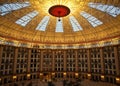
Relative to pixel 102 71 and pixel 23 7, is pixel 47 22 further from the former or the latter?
pixel 102 71

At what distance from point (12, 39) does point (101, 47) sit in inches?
1362

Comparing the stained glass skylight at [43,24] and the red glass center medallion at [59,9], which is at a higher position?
the red glass center medallion at [59,9]

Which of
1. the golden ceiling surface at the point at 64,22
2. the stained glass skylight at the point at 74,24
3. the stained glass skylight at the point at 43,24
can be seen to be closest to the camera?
the golden ceiling surface at the point at 64,22

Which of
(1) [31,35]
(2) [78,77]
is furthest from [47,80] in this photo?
(1) [31,35]

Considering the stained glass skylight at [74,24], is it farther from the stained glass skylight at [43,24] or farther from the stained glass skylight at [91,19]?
the stained glass skylight at [43,24]

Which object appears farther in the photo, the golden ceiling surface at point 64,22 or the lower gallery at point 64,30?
the lower gallery at point 64,30

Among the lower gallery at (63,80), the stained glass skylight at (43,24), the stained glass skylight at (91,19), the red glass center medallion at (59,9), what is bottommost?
the lower gallery at (63,80)

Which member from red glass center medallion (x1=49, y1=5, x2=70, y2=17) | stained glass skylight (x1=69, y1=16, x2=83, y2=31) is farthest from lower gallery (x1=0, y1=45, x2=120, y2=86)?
red glass center medallion (x1=49, y1=5, x2=70, y2=17)

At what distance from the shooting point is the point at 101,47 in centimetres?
4556

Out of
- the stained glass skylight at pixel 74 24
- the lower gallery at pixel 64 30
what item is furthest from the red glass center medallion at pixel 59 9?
the stained glass skylight at pixel 74 24

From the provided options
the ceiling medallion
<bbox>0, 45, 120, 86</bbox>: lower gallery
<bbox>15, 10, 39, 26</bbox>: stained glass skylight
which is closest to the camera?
the ceiling medallion

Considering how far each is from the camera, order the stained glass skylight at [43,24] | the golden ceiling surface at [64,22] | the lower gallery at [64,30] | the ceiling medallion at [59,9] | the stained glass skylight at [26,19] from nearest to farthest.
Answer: the ceiling medallion at [59,9] → the golden ceiling surface at [64,22] → the lower gallery at [64,30] → the stained glass skylight at [26,19] → the stained glass skylight at [43,24]

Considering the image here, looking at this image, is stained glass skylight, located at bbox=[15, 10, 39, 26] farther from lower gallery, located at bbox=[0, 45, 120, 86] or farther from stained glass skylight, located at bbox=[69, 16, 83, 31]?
stained glass skylight, located at bbox=[69, 16, 83, 31]

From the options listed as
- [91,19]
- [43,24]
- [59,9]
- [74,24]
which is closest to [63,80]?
[74,24]
